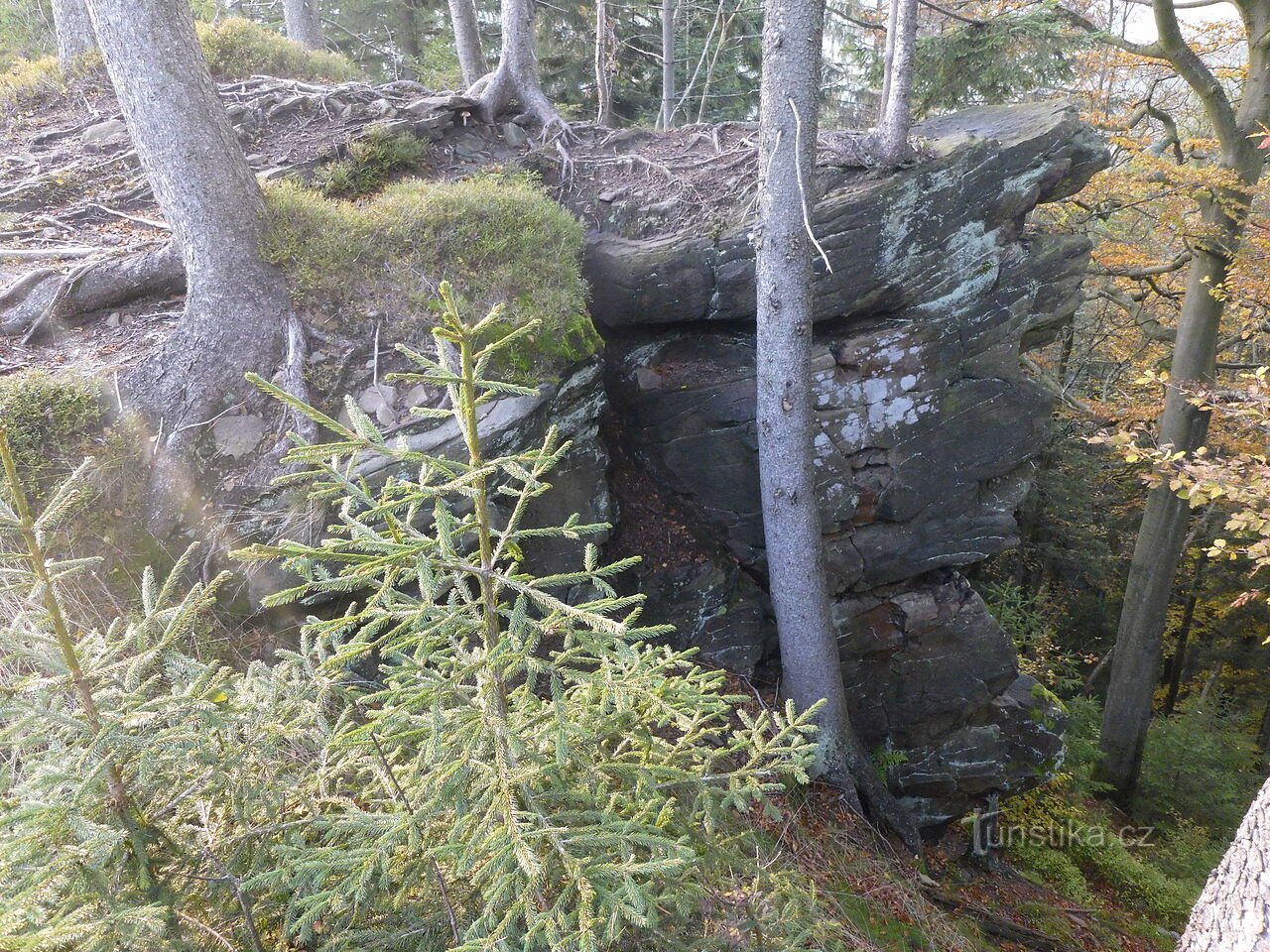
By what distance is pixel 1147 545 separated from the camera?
923 centimetres

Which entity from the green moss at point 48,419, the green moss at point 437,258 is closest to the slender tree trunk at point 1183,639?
the green moss at point 437,258

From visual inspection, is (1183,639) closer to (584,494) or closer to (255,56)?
(584,494)

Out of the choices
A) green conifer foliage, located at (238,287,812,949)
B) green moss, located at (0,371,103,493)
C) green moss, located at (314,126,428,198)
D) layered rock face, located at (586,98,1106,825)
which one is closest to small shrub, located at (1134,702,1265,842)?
layered rock face, located at (586,98,1106,825)

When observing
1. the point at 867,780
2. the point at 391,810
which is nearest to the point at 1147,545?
the point at 867,780

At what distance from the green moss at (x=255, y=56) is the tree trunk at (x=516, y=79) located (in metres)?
2.76

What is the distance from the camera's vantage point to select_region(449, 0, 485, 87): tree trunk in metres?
9.41

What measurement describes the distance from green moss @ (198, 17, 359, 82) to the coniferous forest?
0.26 ft

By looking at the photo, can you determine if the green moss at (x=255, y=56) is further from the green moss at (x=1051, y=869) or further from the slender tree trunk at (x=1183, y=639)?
the slender tree trunk at (x=1183, y=639)

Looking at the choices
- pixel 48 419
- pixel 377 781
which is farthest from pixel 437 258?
pixel 377 781

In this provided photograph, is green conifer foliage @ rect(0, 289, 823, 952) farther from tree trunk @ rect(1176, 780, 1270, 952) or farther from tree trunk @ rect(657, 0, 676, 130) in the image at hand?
tree trunk @ rect(657, 0, 676, 130)

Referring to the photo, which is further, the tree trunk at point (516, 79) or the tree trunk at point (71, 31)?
the tree trunk at point (71, 31)

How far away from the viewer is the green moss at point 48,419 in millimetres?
4461

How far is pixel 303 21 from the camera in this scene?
11.9 metres

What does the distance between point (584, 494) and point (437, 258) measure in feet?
7.56
